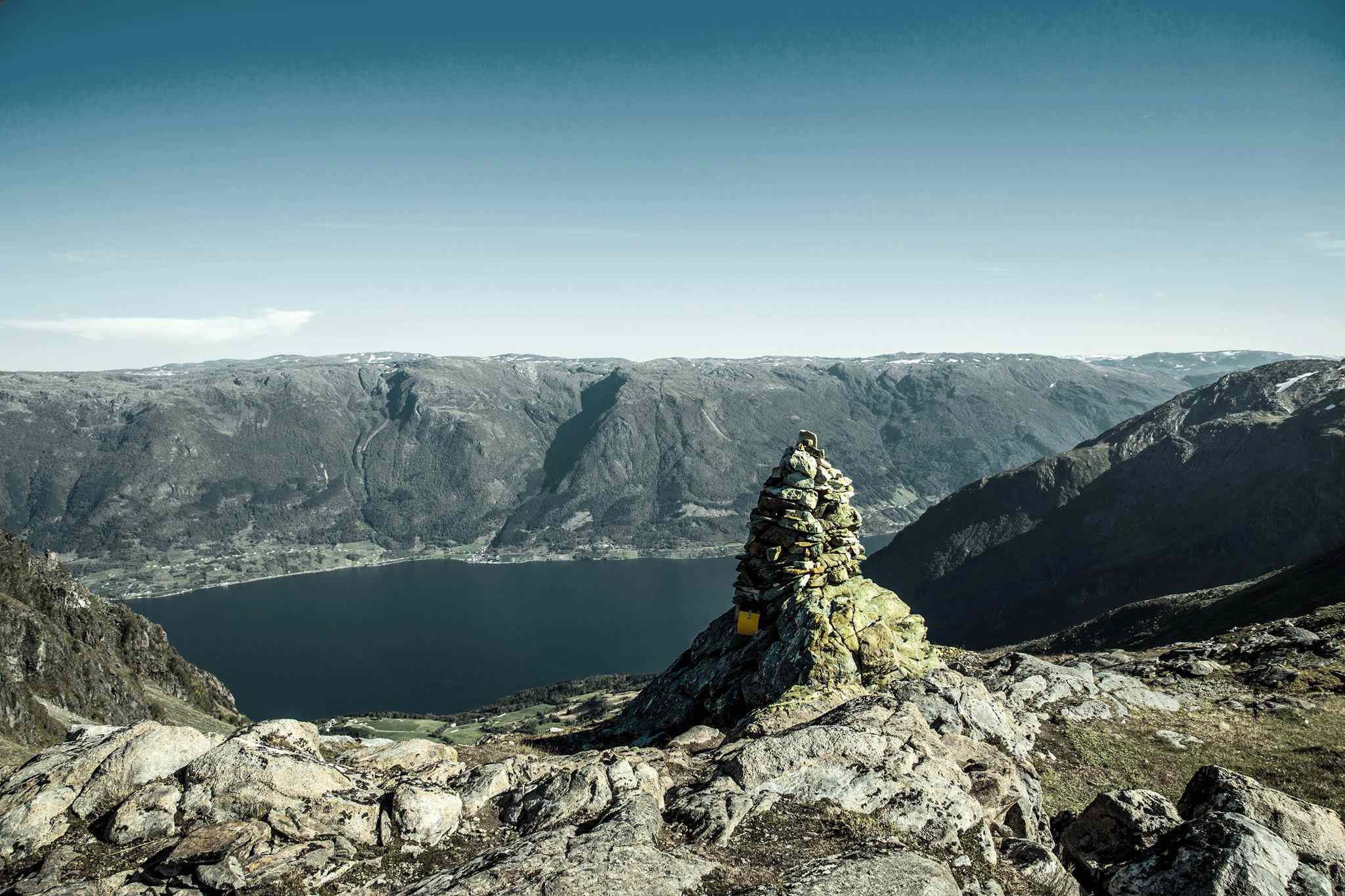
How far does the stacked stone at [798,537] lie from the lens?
137 feet

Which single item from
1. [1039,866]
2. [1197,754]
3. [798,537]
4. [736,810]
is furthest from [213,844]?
[1197,754]

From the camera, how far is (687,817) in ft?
57.4

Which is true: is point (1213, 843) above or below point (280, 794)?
above

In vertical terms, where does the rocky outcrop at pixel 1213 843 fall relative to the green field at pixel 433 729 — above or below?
above

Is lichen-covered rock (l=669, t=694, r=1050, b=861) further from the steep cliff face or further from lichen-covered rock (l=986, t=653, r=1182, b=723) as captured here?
the steep cliff face

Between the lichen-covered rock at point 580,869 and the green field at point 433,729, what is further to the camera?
the green field at point 433,729

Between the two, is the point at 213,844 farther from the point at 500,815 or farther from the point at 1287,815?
the point at 1287,815

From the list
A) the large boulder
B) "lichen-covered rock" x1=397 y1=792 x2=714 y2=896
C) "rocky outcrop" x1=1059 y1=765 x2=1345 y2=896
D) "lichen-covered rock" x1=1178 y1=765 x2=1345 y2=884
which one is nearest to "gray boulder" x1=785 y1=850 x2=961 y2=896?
"lichen-covered rock" x1=397 y1=792 x2=714 y2=896

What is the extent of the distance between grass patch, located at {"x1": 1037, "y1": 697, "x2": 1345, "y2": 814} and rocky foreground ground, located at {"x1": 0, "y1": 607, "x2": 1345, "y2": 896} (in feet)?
0.54

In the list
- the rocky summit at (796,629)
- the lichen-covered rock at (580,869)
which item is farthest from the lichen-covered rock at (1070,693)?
the lichen-covered rock at (580,869)

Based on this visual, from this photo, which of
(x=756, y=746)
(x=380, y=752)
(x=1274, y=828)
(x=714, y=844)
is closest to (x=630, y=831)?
(x=714, y=844)

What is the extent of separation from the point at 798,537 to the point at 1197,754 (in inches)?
819

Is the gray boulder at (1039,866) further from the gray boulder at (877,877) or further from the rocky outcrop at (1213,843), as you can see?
the gray boulder at (877,877)

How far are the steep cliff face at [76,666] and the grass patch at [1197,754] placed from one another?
346 ft
